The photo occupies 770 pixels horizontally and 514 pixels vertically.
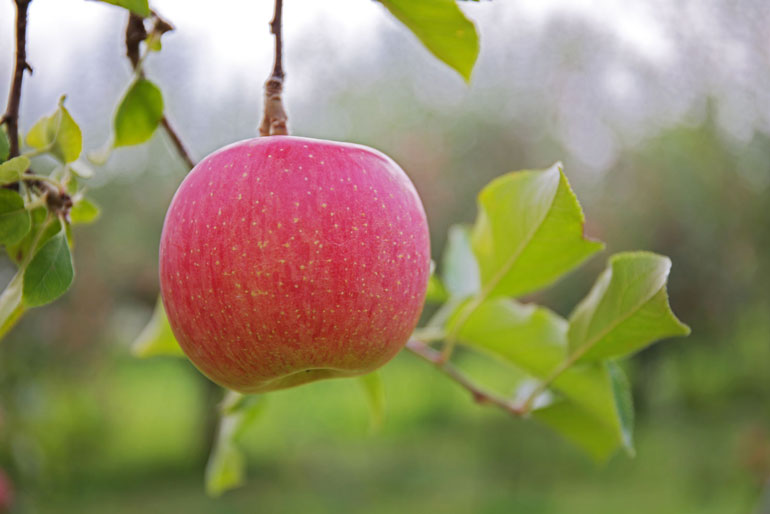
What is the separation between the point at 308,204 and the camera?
41 centimetres

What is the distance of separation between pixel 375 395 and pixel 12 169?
1.35 feet

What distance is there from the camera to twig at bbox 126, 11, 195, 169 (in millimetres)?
545

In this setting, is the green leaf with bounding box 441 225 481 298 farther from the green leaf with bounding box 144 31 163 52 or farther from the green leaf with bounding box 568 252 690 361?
the green leaf with bounding box 144 31 163 52

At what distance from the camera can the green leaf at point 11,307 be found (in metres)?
0.46

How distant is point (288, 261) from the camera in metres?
0.40

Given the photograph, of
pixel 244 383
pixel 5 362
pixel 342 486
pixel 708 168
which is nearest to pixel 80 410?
pixel 342 486

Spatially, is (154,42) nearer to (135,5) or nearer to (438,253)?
(135,5)

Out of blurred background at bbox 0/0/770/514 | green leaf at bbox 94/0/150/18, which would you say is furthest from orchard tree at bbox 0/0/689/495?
blurred background at bbox 0/0/770/514

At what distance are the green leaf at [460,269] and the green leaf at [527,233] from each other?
0.11 metres

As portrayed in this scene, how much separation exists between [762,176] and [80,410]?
4108 millimetres

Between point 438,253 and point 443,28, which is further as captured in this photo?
point 438,253

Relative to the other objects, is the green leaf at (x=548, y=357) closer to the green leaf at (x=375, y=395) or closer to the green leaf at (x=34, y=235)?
the green leaf at (x=375, y=395)

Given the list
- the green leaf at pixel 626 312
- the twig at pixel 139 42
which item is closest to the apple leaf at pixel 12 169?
the twig at pixel 139 42

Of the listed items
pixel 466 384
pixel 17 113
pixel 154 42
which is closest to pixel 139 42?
pixel 154 42
